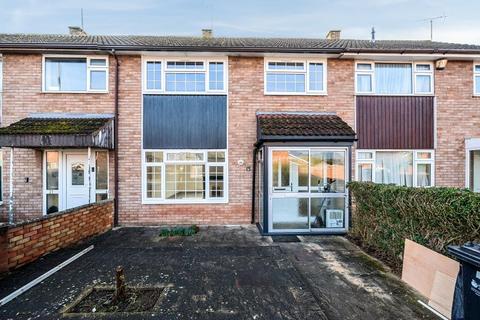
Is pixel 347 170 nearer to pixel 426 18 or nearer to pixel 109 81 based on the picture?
pixel 109 81

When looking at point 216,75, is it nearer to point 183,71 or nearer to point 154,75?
point 183,71

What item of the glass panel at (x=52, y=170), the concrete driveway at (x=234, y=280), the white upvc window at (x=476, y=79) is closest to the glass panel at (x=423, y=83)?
the white upvc window at (x=476, y=79)

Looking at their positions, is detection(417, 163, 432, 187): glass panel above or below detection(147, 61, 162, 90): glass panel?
below

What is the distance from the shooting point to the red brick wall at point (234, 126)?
25.4 ft

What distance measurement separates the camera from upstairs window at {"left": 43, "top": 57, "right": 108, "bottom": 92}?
25.4ft

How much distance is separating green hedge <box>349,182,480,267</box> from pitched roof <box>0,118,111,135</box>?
7.32 m

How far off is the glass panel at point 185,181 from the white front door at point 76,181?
2671 mm

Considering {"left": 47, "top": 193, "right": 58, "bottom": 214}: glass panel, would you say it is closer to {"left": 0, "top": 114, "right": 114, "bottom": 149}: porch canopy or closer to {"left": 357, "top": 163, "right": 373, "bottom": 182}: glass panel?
{"left": 0, "top": 114, "right": 114, "bottom": 149}: porch canopy

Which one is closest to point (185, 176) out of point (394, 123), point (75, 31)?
point (394, 123)

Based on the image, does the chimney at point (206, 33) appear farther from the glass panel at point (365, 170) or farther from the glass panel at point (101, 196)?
the glass panel at point (365, 170)

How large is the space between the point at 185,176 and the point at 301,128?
3.98 meters

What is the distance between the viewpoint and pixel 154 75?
7918mm

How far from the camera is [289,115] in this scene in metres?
7.94

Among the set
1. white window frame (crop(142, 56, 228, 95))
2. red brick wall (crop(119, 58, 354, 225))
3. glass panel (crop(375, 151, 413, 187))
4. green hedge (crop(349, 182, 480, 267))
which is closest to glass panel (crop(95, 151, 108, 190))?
red brick wall (crop(119, 58, 354, 225))
